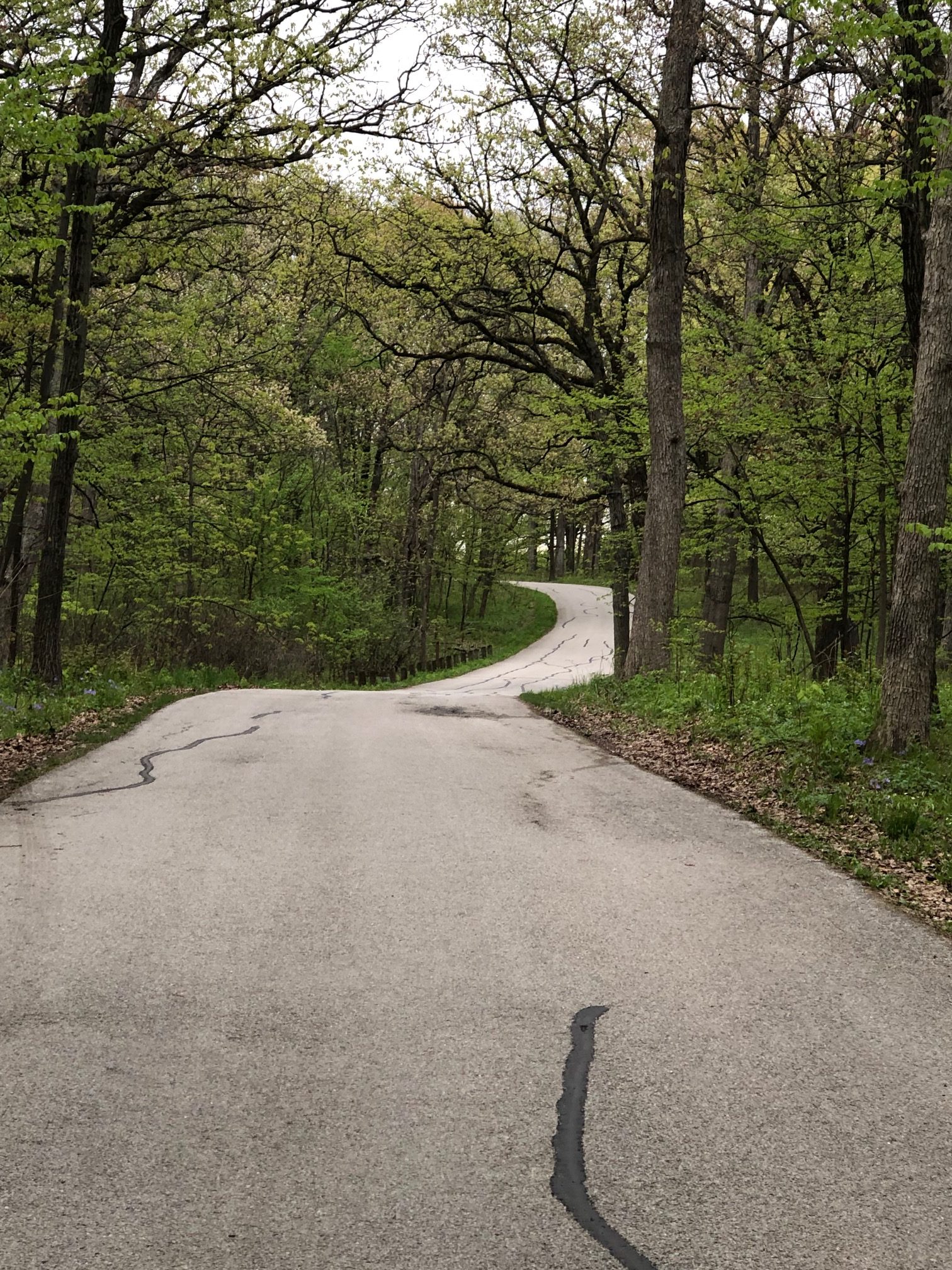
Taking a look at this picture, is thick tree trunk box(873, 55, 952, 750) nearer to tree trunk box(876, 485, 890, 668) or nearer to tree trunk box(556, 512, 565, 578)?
tree trunk box(876, 485, 890, 668)

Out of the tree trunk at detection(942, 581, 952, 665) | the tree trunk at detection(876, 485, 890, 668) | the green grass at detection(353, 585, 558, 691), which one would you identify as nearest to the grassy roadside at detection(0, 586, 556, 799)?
the tree trunk at detection(876, 485, 890, 668)

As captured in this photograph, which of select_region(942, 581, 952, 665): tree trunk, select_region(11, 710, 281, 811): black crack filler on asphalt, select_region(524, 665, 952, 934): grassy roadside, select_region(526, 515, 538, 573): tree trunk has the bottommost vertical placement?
select_region(11, 710, 281, 811): black crack filler on asphalt

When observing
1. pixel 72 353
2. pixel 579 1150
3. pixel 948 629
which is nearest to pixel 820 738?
pixel 579 1150

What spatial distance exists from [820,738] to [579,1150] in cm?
639

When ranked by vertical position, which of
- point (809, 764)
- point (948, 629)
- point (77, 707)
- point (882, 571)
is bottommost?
point (77, 707)

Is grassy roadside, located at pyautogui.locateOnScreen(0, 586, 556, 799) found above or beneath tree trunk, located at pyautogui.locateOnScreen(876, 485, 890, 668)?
beneath

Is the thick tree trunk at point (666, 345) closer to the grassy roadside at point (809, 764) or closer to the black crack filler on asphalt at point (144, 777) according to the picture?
the grassy roadside at point (809, 764)

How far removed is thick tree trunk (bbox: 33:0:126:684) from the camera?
1314 centimetres

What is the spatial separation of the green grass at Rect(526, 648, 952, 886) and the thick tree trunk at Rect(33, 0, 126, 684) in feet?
24.3

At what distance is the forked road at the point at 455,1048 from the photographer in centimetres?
284

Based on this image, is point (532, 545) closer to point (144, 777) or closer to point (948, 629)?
point (948, 629)

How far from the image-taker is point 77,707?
41.7 feet

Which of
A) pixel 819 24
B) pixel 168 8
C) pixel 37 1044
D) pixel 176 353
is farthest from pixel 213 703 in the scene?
pixel 819 24

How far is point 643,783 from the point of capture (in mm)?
9023
